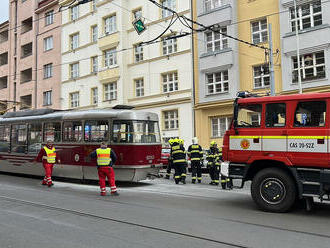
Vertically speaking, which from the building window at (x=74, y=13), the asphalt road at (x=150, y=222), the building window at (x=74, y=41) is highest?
the building window at (x=74, y=13)

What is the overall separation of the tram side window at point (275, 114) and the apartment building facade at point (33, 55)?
30.0 metres

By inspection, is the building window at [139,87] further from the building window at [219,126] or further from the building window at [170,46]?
the building window at [219,126]

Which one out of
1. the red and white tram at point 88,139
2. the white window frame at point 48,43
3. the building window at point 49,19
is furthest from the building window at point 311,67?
the building window at point 49,19

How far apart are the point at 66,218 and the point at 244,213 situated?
3788 millimetres

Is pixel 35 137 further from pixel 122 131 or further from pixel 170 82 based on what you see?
pixel 170 82

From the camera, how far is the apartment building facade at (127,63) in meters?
25.9

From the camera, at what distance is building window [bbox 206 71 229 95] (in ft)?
78.0

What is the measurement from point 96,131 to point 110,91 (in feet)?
59.0

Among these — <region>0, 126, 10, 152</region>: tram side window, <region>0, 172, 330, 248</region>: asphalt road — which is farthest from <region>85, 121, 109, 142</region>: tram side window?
<region>0, 126, 10, 152</region>: tram side window

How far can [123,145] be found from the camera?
1213cm

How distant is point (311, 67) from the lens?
20203mm

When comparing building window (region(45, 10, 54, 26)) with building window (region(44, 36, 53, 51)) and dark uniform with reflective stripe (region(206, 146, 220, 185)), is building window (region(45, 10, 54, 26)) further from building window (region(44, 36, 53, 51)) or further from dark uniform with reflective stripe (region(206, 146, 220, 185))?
dark uniform with reflective stripe (region(206, 146, 220, 185))

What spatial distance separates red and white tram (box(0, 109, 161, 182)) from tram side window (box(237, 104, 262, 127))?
467 centimetres

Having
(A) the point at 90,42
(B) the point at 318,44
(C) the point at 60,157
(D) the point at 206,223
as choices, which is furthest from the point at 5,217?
(A) the point at 90,42
